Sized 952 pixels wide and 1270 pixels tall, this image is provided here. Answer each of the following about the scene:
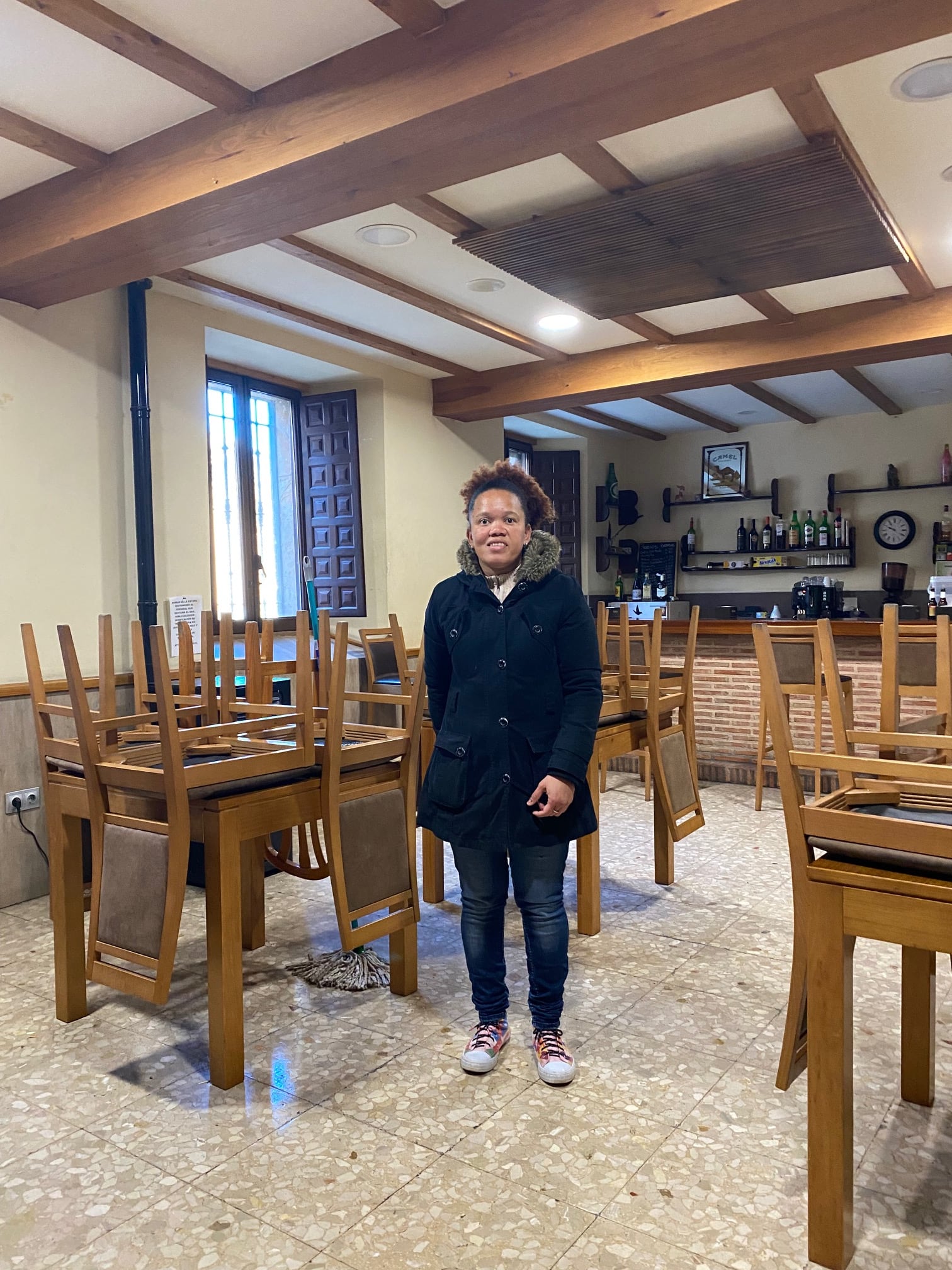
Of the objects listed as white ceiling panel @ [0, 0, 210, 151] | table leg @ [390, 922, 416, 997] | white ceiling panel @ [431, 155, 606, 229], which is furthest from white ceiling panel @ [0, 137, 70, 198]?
table leg @ [390, 922, 416, 997]

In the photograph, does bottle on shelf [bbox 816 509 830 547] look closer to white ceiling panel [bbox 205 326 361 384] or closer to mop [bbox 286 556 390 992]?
white ceiling panel [bbox 205 326 361 384]

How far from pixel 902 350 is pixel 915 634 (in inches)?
81.5

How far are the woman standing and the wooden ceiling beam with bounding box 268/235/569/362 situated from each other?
2.14 m

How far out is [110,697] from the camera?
269 centimetres

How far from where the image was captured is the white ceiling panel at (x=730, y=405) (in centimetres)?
683

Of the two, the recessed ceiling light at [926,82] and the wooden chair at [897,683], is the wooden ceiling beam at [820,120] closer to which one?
the recessed ceiling light at [926,82]

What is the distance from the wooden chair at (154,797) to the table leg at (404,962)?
61 centimetres

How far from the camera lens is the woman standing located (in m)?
2.09

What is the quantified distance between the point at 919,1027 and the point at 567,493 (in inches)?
257

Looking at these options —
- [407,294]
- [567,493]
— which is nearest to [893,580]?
[567,493]

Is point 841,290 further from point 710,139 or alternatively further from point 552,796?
point 552,796

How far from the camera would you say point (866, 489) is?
24.9 feet

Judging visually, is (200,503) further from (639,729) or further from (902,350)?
(902,350)

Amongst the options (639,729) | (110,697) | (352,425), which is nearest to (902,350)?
(639,729)
